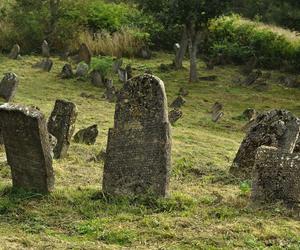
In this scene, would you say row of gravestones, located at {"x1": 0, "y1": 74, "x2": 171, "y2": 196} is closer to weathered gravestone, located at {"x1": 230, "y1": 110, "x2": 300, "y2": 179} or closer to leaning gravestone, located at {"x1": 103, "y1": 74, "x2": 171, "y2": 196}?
leaning gravestone, located at {"x1": 103, "y1": 74, "x2": 171, "y2": 196}

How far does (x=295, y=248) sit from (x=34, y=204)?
3.68 m

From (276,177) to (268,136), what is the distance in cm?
231

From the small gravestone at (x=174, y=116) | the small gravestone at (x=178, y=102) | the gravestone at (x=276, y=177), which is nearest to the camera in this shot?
the gravestone at (x=276, y=177)

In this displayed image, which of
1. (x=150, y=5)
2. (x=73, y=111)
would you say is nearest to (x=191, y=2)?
(x=150, y=5)

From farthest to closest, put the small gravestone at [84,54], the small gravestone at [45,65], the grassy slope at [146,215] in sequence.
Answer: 1. the small gravestone at [84,54]
2. the small gravestone at [45,65]
3. the grassy slope at [146,215]

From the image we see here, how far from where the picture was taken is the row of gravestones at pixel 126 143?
30.8ft

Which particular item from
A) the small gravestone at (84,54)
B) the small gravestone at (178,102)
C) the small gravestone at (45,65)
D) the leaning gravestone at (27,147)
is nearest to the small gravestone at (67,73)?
the small gravestone at (45,65)

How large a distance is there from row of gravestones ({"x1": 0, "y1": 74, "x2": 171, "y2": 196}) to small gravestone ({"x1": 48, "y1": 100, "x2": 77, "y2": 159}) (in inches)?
107

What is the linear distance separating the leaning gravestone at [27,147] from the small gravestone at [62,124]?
262 cm

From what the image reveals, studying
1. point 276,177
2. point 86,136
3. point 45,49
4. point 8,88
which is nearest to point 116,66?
point 45,49

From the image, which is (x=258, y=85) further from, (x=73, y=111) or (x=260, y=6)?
(x=260, y=6)

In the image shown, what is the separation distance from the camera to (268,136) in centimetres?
1155

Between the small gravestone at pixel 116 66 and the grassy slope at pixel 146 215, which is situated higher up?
the small gravestone at pixel 116 66

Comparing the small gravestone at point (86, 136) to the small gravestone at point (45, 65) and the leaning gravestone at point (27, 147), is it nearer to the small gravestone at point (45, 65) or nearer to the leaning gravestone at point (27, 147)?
the leaning gravestone at point (27, 147)
